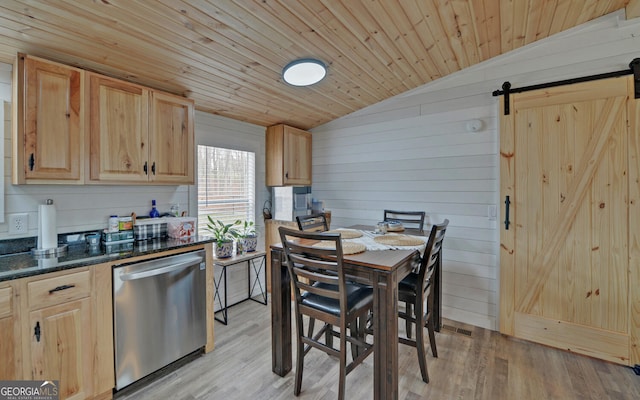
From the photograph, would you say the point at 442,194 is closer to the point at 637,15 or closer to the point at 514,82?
the point at 514,82

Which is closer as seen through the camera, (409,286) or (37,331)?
(37,331)

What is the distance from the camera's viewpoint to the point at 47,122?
1.82 meters

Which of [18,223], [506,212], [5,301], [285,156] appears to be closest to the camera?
[5,301]

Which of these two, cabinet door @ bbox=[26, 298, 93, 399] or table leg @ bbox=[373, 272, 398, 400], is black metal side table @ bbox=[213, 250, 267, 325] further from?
table leg @ bbox=[373, 272, 398, 400]

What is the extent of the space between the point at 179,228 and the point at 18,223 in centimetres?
98

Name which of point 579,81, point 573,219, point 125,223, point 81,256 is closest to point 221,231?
point 125,223

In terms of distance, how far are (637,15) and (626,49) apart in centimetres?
24

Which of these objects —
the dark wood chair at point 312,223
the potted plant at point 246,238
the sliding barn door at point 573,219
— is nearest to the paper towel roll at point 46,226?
the potted plant at point 246,238

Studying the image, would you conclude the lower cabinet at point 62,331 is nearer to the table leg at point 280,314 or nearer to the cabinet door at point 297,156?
the table leg at point 280,314

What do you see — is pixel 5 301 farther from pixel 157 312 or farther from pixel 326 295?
pixel 326 295

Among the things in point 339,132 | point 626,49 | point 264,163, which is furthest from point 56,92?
point 626,49

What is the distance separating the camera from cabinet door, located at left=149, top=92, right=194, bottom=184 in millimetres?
2338

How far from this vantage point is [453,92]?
2998 millimetres

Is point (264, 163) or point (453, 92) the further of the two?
point (264, 163)
